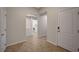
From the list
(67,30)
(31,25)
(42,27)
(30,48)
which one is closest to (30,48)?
(30,48)

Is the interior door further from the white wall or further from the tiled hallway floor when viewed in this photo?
the white wall

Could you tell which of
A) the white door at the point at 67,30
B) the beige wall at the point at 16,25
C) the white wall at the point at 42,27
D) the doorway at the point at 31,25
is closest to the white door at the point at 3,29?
the beige wall at the point at 16,25

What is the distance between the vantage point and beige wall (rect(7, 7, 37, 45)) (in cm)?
187

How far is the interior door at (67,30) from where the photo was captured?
1818 millimetres

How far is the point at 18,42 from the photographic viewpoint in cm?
198

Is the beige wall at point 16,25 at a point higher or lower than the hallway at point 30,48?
higher

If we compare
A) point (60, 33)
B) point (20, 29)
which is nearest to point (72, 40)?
point (60, 33)

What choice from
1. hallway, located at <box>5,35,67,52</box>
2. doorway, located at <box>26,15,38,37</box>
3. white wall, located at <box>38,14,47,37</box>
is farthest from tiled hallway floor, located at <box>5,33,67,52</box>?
white wall, located at <box>38,14,47,37</box>

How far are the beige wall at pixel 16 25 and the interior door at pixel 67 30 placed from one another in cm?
72

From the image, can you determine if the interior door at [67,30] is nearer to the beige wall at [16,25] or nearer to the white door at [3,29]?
the beige wall at [16,25]

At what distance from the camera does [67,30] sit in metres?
1.90

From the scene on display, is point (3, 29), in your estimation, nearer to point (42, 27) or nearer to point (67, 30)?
point (42, 27)
